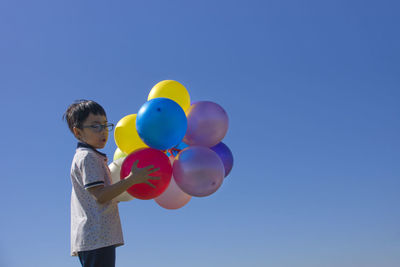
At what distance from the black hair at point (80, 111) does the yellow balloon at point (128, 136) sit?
35.5 inches

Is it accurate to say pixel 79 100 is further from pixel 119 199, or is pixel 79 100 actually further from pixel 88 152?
pixel 119 199

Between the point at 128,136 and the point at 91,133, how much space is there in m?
1.03

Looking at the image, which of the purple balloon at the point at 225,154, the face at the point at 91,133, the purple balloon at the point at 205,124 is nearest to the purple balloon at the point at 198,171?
the purple balloon at the point at 205,124

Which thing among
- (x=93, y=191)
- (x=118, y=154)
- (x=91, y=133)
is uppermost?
(x=118, y=154)

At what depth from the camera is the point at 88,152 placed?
11.0 feet

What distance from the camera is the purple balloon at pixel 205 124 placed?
14.8 ft

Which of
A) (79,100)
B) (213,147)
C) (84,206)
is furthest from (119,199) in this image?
(213,147)

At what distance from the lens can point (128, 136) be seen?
4.53m

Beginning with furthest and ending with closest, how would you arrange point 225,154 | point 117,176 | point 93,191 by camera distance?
point 225,154 < point 117,176 < point 93,191

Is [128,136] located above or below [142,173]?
above

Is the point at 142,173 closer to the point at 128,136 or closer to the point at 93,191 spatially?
the point at 93,191

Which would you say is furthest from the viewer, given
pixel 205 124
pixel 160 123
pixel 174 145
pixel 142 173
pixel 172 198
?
pixel 172 198

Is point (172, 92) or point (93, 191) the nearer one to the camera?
point (93, 191)

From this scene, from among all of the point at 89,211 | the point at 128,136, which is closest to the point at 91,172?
the point at 89,211
